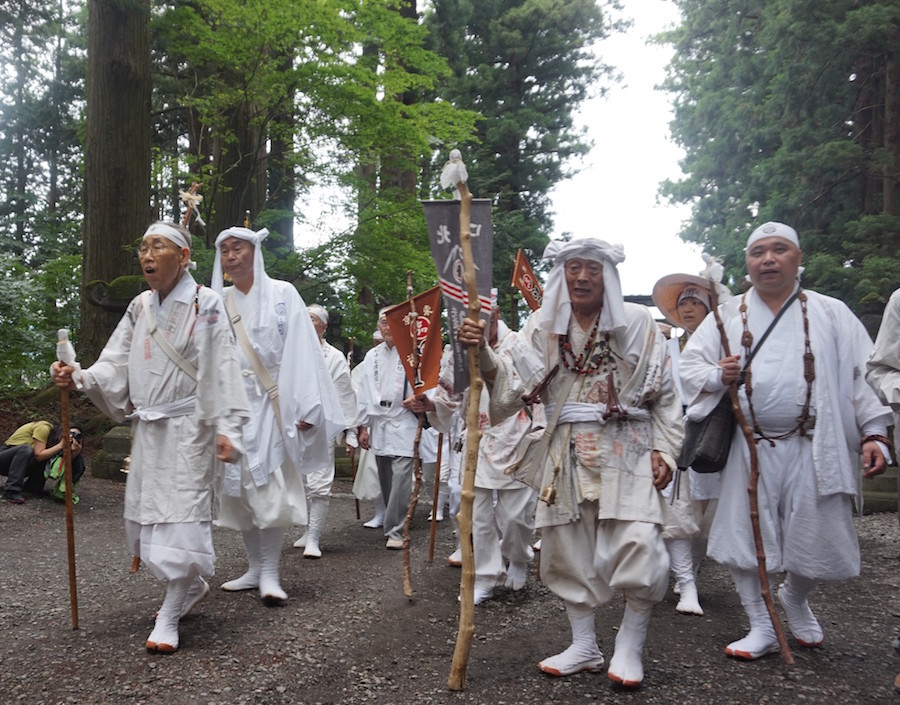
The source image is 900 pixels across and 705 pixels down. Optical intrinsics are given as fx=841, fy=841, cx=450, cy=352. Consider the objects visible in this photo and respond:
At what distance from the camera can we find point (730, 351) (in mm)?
4367

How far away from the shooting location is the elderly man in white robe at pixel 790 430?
13.3 feet

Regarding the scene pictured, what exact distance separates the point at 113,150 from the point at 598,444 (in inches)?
393

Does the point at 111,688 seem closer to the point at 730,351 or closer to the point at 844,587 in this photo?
the point at 730,351

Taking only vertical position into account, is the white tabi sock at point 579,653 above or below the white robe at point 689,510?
below

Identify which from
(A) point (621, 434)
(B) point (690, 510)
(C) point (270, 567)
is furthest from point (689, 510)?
(C) point (270, 567)

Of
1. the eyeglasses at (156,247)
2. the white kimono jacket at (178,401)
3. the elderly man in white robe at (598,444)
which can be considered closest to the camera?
the elderly man in white robe at (598,444)

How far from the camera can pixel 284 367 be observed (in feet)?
18.1

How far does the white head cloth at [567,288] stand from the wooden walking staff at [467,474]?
17.0 inches

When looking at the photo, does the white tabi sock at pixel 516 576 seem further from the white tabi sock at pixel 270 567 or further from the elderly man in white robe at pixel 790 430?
the elderly man in white robe at pixel 790 430

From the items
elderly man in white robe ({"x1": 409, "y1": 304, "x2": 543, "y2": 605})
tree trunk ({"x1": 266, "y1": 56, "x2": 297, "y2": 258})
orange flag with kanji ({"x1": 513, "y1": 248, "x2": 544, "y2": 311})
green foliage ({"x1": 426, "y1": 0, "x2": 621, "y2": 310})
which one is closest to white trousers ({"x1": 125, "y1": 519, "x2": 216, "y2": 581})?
elderly man in white robe ({"x1": 409, "y1": 304, "x2": 543, "y2": 605})

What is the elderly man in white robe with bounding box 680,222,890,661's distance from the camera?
406 cm

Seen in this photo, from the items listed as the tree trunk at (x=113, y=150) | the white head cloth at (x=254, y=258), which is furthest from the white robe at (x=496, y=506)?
the tree trunk at (x=113, y=150)

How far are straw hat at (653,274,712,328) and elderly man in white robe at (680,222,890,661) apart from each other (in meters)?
1.19

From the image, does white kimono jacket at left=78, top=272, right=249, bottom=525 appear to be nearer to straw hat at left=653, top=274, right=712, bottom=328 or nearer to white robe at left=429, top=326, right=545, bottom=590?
white robe at left=429, top=326, right=545, bottom=590
